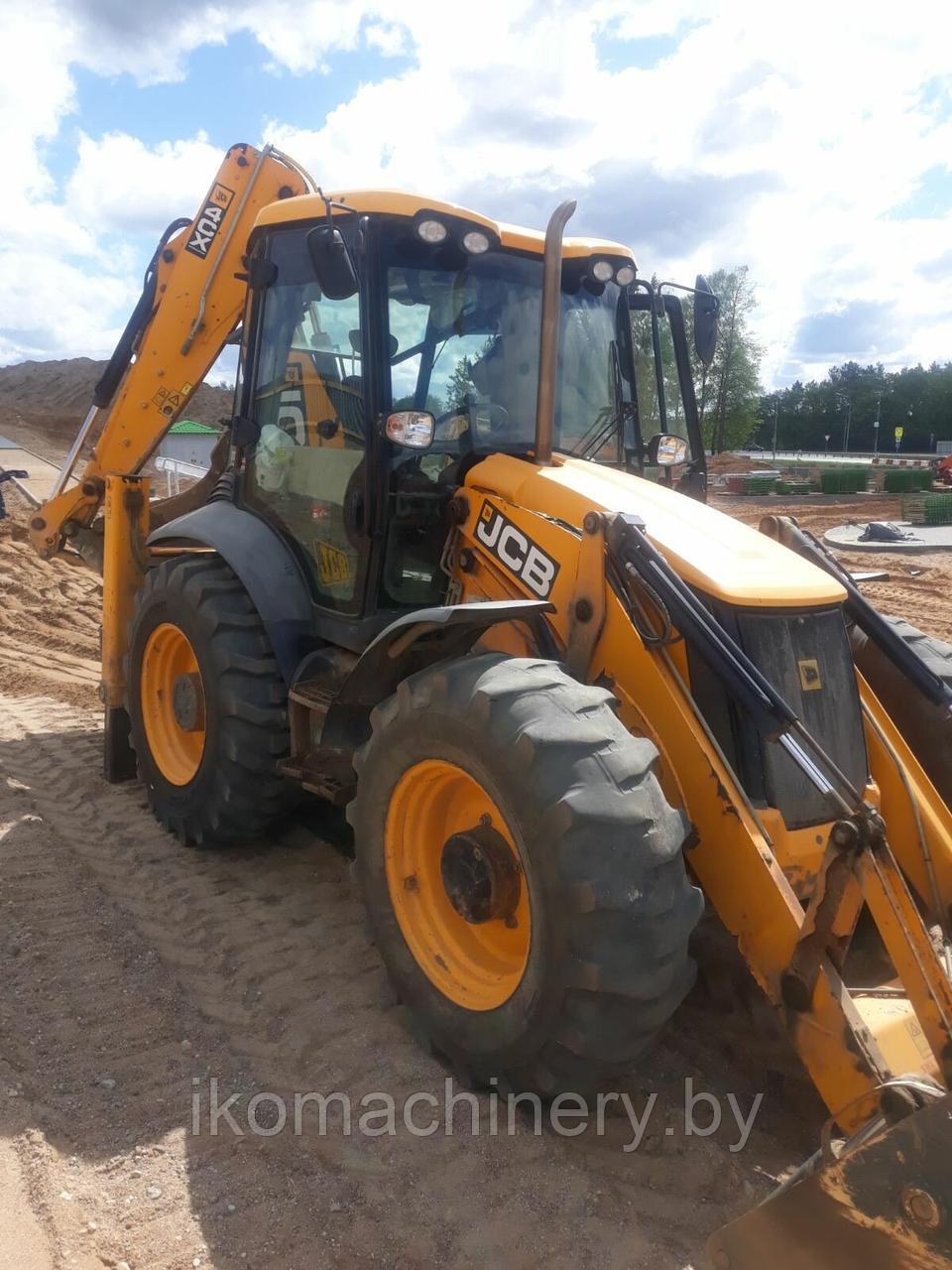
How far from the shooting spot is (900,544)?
16.0m

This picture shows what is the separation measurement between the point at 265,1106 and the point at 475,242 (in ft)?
9.83

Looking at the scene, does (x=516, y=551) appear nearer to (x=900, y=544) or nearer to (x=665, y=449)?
(x=665, y=449)

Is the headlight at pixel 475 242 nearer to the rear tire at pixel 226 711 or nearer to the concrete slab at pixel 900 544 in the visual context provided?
the rear tire at pixel 226 711

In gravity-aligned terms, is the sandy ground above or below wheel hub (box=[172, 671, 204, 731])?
below

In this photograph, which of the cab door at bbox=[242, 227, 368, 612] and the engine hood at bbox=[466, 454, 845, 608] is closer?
the engine hood at bbox=[466, 454, 845, 608]

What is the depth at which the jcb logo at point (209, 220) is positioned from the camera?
5.38m

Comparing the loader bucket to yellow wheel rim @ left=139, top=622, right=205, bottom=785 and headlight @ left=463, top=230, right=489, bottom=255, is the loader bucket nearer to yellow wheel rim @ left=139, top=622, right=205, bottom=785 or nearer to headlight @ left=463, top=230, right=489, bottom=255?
headlight @ left=463, top=230, right=489, bottom=255

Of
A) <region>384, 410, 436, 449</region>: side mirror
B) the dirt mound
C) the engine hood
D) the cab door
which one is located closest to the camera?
the engine hood

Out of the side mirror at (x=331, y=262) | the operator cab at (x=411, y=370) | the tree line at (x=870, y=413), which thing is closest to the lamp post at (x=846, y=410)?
the tree line at (x=870, y=413)

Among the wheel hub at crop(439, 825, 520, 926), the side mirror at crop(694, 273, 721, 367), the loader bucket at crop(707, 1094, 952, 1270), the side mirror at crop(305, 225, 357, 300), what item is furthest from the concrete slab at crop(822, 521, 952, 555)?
the loader bucket at crop(707, 1094, 952, 1270)

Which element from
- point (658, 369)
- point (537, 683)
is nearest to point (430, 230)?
point (658, 369)

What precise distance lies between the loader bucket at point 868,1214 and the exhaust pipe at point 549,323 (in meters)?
2.44

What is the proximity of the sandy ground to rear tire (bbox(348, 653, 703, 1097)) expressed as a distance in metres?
0.27

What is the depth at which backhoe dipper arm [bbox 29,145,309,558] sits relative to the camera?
5375 millimetres
